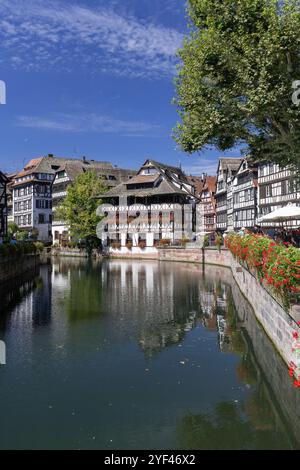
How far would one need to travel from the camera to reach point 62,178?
92.1 metres

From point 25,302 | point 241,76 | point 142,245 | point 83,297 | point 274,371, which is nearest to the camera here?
point 274,371

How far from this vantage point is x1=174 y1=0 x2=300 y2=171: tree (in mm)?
19766

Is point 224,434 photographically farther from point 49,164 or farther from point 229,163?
point 49,164

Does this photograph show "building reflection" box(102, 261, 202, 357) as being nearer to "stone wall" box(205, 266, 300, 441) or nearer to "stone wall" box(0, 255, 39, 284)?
"stone wall" box(205, 266, 300, 441)

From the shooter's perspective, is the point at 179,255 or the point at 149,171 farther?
the point at 149,171

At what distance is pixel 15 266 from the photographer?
41.1 metres

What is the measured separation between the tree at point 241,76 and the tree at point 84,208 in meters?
55.5

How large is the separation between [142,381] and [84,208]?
6746 cm

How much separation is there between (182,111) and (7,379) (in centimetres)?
1697

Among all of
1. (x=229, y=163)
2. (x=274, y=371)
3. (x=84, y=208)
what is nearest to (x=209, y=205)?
(x=229, y=163)

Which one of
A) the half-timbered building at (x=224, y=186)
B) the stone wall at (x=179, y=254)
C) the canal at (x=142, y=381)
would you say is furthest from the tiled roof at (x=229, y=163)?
the canal at (x=142, y=381)

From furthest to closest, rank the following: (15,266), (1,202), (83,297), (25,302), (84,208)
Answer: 1. (84,208)
2. (1,202)
3. (15,266)
4. (83,297)
5. (25,302)
